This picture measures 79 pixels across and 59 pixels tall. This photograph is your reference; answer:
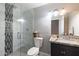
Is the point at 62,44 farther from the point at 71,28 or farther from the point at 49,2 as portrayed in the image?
the point at 49,2

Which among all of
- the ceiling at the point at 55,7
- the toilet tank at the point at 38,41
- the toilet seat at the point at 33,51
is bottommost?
the toilet seat at the point at 33,51

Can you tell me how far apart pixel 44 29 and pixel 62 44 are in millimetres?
401

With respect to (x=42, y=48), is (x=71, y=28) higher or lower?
higher

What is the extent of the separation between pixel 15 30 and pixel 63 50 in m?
0.89

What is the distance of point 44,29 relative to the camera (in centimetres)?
222

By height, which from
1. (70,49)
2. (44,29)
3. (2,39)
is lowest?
(70,49)

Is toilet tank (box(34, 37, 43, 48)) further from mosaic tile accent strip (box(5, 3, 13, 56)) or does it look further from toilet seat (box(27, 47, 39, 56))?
mosaic tile accent strip (box(5, 3, 13, 56))

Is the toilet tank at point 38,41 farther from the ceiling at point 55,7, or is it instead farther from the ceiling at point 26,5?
the ceiling at point 26,5

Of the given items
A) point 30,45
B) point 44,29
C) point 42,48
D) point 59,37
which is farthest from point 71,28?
point 30,45

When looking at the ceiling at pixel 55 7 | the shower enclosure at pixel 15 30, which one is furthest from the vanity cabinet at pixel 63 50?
the ceiling at pixel 55 7

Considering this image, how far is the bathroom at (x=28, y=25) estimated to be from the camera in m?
2.19

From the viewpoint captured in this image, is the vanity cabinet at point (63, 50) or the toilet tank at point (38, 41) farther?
the toilet tank at point (38, 41)

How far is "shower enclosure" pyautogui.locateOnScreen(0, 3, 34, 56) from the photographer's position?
220 centimetres

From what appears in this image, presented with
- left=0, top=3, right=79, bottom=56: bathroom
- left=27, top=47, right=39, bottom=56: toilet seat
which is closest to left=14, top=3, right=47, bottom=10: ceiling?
left=0, top=3, right=79, bottom=56: bathroom
